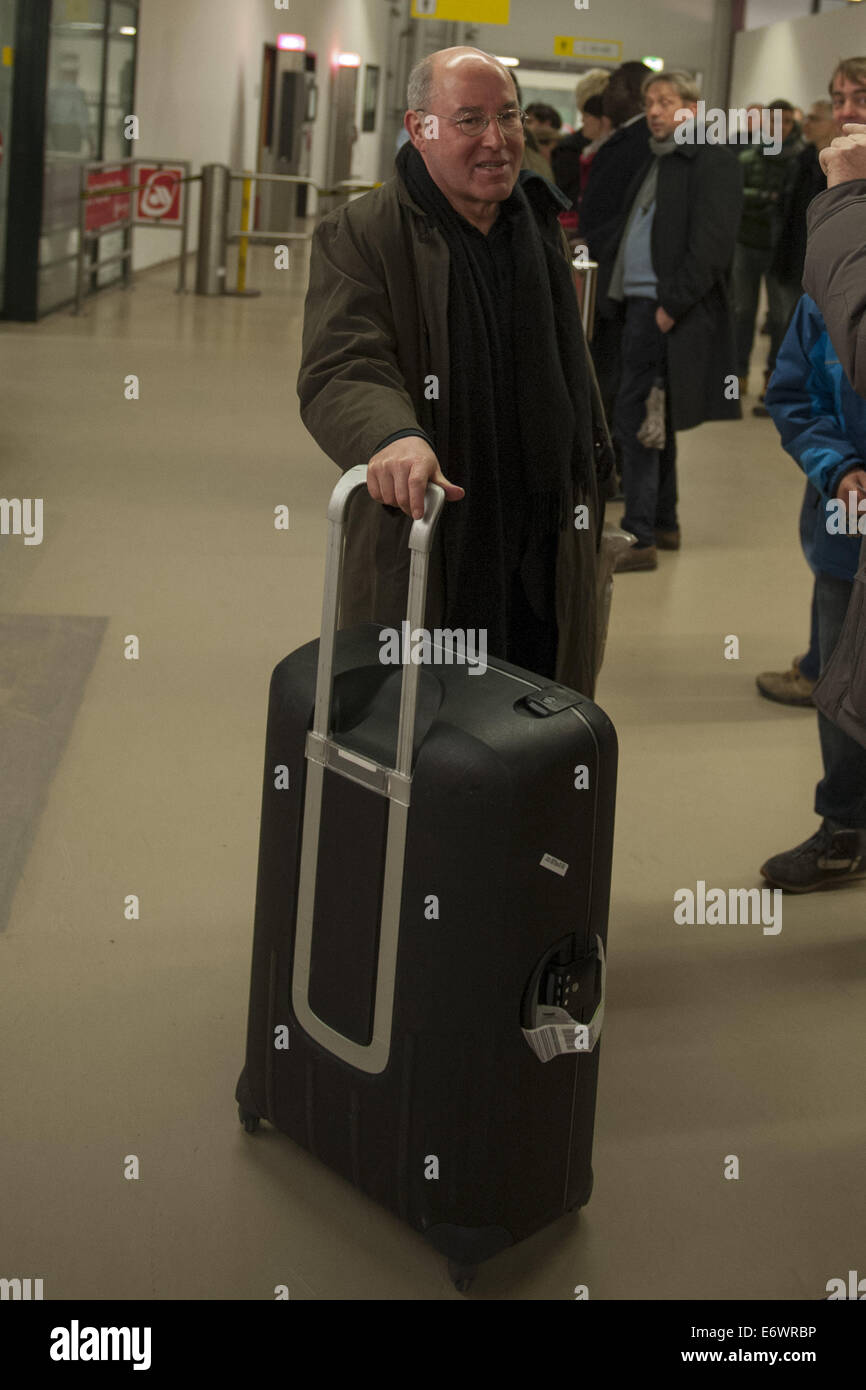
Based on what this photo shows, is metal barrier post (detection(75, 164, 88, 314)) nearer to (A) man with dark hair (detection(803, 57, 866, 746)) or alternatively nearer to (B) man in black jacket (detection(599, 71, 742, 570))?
(B) man in black jacket (detection(599, 71, 742, 570))

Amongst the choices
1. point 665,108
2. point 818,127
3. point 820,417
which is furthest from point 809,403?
point 818,127

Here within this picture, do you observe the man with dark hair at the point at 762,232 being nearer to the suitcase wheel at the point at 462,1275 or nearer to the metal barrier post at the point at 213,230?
the metal barrier post at the point at 213,230

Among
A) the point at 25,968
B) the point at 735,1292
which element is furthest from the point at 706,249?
the point at 735,1292

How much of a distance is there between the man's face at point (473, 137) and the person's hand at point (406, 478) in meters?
0.57

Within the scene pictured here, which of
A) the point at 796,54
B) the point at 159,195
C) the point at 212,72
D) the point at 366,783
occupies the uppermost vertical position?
the point at 796,54

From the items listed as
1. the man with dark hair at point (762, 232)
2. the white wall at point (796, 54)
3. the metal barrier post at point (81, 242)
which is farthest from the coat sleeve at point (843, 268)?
the white wall at point (796, 54)

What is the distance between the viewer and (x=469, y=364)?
2.12 m

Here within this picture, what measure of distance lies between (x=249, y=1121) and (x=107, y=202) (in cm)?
949

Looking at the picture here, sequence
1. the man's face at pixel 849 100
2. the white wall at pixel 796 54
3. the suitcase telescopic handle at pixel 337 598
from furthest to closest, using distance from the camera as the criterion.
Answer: the white wall at pixel 796 54 < the man's face at pixel 849 100 < the suitcase telescopic handle at pixel 337 598

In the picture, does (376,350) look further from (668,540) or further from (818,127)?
(818,127)

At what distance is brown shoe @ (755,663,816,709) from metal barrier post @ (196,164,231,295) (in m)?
8.30

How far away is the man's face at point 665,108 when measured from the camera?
15.5ft

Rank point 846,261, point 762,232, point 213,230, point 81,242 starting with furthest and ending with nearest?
point 213,230 < point 81,242 < point 762,232 < point 846,261

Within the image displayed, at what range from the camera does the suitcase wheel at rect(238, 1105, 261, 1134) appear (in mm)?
2033
